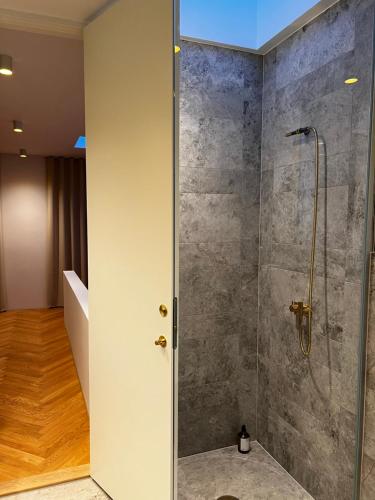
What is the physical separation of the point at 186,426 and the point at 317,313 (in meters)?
1.09

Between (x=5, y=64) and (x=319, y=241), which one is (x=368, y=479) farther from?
(x=5, y=64)

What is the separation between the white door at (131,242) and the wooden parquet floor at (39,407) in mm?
456

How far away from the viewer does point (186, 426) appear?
234cm

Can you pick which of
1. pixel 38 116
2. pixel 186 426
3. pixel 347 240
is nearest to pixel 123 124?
pixel 347 240

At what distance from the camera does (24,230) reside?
20.1ft

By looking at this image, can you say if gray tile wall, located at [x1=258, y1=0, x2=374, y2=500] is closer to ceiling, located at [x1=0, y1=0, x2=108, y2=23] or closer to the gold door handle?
the gold door handle

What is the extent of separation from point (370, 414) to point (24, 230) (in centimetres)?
584

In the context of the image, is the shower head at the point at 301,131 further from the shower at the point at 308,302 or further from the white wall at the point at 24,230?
the white wall at the point at 24,230

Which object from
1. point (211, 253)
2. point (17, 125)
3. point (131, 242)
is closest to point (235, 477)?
point (211, 253)

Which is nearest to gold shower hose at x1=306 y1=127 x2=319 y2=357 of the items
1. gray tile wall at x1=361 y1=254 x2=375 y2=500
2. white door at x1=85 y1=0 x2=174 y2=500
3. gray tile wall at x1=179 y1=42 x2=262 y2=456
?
gray tile wall at x1=179 y1=42 x2=262 y2=456

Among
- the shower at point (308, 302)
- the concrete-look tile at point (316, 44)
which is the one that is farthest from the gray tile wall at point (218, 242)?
the shower at point (308, 302)

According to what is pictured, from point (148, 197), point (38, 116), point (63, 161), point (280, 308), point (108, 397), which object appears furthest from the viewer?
point (63, 161)

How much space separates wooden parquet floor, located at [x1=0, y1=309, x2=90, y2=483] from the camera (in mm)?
2244

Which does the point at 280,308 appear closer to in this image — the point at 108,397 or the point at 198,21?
the point at 108,397
